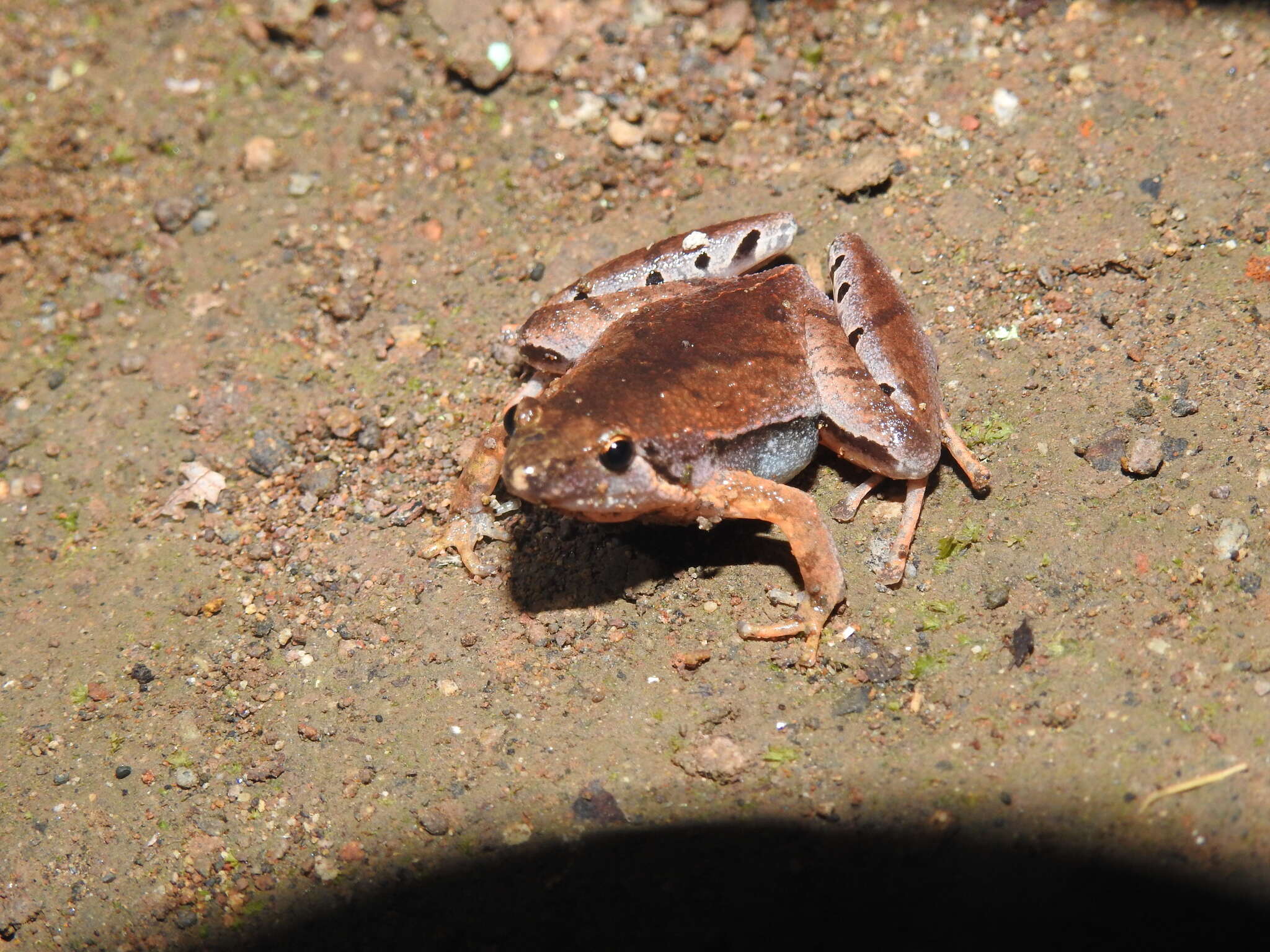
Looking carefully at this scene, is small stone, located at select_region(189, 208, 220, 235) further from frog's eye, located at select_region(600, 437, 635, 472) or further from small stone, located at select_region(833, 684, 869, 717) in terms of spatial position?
small stone, located at select_region(833, 684, 869, 717)

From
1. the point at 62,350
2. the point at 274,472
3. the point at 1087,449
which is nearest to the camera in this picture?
the point at 1087,449

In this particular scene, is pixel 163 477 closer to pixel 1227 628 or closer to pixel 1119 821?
pixel 1119 821

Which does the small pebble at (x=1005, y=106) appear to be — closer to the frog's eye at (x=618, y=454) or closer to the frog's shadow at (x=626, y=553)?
the frog's shadow at (x=626, y=553)

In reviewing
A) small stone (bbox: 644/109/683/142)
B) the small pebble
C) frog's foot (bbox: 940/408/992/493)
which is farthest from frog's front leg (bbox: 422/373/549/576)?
the small pebble

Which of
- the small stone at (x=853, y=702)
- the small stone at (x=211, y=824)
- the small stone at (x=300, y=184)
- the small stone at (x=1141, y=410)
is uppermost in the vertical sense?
the small stone at (x=1141, y=410)

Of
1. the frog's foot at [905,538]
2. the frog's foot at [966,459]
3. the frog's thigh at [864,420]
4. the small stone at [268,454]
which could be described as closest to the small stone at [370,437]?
the small stone at [268,454]

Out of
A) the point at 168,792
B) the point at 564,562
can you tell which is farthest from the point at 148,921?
the point at 564,562
